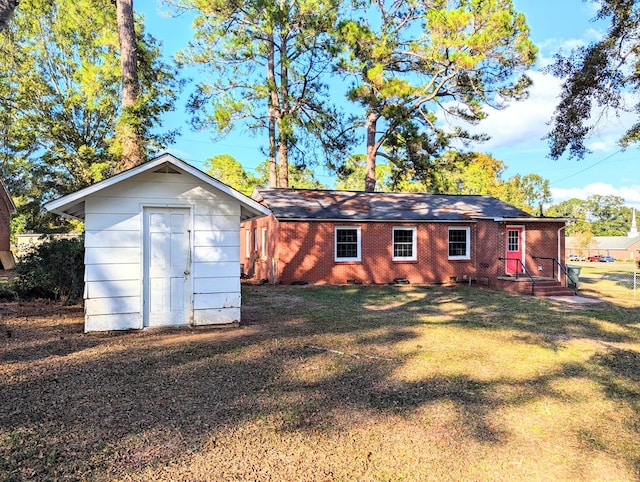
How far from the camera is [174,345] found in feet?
21.8

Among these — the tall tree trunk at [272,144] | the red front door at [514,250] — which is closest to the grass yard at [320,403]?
the red front door at [514,250]

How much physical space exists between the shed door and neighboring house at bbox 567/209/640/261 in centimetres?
6126

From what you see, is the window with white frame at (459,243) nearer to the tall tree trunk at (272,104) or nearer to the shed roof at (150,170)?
the tall tree trunk at (272,104)

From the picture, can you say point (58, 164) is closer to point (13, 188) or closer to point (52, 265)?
point (13, 188)

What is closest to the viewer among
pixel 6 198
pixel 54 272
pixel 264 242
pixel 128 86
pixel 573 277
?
pixel 54 272

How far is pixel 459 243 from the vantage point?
18297 mm

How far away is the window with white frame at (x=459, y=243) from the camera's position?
1820 centimetres

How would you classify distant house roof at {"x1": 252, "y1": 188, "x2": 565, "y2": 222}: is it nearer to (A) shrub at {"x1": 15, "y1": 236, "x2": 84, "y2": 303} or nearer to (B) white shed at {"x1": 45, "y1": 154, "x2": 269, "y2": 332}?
(A) shrub at {"x1": 15, "y1": 236, "x2": 84, "y2": 303}

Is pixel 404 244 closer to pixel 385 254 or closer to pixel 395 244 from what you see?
pixel 395 244

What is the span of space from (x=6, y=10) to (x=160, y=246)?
413cm

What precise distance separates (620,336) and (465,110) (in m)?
17.2

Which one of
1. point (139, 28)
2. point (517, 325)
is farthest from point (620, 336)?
point (139, 28)

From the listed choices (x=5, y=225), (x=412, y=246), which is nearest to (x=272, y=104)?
(x=412, y=246)

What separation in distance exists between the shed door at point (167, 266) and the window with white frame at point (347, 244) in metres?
9.73
